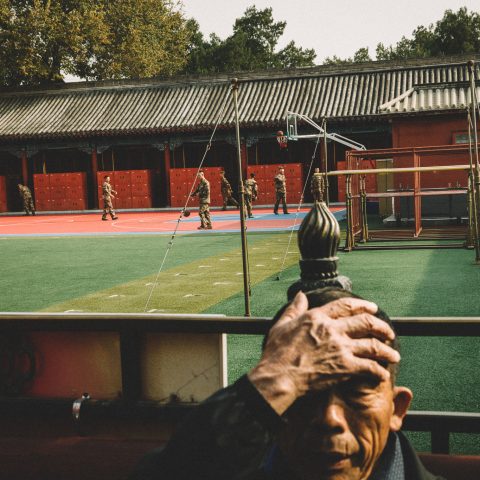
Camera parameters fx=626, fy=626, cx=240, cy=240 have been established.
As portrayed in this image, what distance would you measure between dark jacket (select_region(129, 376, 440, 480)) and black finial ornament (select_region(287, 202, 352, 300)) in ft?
1.52

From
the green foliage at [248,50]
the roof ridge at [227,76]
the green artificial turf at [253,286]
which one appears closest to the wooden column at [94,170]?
the roof ridge at [227,76]

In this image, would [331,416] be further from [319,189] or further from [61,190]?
[61,190]

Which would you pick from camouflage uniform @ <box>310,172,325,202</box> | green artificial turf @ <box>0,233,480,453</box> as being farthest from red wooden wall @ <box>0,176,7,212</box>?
camouflage uniform @ <box>310,172,325,202</box>

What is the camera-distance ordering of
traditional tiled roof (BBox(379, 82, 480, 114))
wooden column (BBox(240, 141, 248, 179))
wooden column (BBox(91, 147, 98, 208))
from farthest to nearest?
1. wooden column (BBox(91, 147, 98, 208))
2. wooden column (BBox(240, 141, 248, 179))
3. traditional tiled roof (BBox(379, 82, 480, 114))

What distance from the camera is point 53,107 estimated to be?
96.9 ft

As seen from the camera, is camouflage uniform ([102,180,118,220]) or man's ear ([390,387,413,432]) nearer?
man's ear ([390,387,413,432])

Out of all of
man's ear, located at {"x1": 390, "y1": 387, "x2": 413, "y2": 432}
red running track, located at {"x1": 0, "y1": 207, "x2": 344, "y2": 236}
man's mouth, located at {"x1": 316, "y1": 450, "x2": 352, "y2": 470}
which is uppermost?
man's ear, located at {"x1": 390, "y1": 387, "x2": 413, "y2": 432}

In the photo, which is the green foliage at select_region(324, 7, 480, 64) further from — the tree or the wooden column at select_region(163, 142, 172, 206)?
the wooden column at select_region(163, 142, 172, 206)

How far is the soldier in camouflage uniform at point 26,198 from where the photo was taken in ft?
88.7

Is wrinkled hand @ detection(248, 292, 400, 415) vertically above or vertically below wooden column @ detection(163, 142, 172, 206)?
below

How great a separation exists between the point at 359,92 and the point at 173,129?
7.72 m

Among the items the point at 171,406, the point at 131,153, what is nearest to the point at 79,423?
the point at 171,406

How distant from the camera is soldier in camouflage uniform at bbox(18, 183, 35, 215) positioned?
27031 millimetres

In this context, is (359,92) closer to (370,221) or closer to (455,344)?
(370,221)
